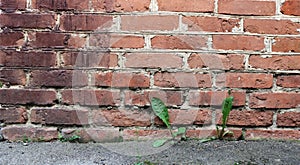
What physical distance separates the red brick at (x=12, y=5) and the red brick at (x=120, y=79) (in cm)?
43

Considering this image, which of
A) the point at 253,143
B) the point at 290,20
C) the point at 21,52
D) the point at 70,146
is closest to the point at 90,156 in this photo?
the point at 70,146

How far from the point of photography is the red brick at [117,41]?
1.51 m

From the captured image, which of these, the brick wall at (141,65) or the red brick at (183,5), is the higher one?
the red brick at (183,5)

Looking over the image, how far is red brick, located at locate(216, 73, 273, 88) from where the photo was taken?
1.53 metres

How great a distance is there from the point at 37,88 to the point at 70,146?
29 centimetres

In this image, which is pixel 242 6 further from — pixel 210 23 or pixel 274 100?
pixel 274 100

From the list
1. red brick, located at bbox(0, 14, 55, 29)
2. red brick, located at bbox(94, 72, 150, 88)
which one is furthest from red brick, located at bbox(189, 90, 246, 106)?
red brick, located at bbox(0, 14, 55, 29)

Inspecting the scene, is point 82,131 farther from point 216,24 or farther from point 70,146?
point 216,24

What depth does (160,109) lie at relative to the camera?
1527 mm

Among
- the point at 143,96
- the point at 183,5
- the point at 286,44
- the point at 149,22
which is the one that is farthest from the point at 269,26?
the point at 143,96

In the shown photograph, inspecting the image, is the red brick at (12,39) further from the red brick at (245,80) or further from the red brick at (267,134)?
the red brick at (267,134)

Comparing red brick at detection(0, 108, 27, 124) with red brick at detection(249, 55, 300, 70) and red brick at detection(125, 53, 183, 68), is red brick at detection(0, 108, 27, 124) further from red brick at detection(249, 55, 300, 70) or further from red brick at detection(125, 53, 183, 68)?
red brick at detection(249, 55, 300, 70)

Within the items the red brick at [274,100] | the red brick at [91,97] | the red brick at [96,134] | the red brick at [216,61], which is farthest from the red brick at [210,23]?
the red brick at [96,134]

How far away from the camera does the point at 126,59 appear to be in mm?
1518
